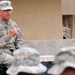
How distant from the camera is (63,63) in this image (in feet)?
9.13

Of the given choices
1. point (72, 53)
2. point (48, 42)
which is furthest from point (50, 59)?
point (72, 53)

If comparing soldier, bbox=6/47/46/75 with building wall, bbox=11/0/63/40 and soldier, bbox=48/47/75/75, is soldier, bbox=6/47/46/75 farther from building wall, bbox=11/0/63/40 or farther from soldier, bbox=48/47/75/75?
building wall, bbox=11/0/63/40

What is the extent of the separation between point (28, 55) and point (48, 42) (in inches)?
227

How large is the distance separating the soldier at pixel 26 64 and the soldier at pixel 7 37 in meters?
2.57

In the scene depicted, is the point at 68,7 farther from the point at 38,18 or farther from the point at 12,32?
the point at 12,32

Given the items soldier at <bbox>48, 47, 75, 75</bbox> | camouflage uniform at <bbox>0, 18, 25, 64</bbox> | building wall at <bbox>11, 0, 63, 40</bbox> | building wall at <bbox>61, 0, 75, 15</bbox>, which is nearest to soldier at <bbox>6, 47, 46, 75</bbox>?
soldier at <bbox>48, 47, 75, 75</bbox>

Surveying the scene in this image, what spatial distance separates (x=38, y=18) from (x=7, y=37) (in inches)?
183

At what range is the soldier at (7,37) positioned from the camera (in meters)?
6.07

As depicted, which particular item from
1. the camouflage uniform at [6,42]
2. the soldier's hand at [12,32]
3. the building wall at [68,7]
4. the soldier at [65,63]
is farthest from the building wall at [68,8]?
the soldier at [65,63]

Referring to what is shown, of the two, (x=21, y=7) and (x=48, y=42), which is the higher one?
(x=21, y=7)

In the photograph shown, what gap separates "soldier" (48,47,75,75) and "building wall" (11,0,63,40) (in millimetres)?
7457

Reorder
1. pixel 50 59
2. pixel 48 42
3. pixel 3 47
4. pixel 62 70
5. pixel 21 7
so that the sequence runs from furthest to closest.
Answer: pixel 21 7, pixel 48 42, pixel 50 59, pixel 3 47, pixel 62 70

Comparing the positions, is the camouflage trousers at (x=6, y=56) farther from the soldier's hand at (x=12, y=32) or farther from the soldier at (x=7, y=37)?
the soldier's hand at (x=12, y=32)

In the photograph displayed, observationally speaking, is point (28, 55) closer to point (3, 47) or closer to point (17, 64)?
point (17, 64)
